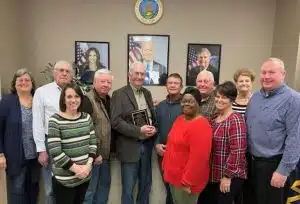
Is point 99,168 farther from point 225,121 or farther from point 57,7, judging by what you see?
point 57,7

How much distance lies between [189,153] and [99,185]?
3.01 feet

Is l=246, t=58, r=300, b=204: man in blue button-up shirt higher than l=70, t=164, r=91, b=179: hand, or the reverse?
l=246, t=58, r=300, b=204: man in blue button-up shirt

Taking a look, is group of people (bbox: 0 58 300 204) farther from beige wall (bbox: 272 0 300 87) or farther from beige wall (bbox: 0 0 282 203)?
beige wall (bbox: 0 0 282 203)

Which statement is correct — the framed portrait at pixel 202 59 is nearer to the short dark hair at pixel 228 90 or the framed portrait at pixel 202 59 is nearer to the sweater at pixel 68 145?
the short dark hair at pixel 228 90

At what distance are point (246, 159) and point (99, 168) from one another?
1138 mm

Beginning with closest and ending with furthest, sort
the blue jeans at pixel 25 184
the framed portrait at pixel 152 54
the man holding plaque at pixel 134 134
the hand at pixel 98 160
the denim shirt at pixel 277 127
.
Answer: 1. the denim shirt at pixel 277 127
2. the hand at pixel 98 160
3. the man holding plaque at pixel 134 134
4. the blue jeans at pixel 25 184
5. the framed portrait at pixel 152 54

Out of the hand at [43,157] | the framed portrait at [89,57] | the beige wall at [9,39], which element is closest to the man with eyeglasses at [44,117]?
the hand at [43,157]

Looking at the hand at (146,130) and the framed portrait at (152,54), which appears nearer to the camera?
the hand at (146,130)

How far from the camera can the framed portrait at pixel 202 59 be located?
14.6 ft

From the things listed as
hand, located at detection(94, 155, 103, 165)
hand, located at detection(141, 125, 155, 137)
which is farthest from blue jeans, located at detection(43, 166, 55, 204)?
hand, located at detection(141, 125, 155, 137)

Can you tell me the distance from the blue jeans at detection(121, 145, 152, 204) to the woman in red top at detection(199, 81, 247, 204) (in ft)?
2.02

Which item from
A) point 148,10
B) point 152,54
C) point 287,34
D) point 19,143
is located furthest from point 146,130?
point 287,34

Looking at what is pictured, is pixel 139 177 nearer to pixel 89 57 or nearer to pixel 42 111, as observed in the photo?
pixel 42 111

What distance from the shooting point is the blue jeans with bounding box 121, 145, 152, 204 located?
215 cm
